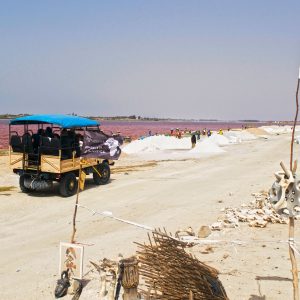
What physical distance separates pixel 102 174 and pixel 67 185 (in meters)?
2.99

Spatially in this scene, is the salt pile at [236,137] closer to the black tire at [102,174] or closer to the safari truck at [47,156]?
the black tire at [102,174]

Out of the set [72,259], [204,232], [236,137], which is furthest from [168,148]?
[72,259]

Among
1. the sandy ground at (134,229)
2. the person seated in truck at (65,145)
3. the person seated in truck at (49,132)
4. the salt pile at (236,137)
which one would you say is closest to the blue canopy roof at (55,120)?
the person seated in truck at (65,145)

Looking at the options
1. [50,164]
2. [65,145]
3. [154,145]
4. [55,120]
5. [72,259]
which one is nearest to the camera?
[72,259]

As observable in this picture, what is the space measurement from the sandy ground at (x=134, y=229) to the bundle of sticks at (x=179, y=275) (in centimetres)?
125

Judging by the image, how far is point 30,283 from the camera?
766 centimetres

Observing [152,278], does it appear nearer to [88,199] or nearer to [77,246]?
[77,246]

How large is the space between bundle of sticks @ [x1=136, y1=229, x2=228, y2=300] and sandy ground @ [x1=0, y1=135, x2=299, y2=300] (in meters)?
1.25

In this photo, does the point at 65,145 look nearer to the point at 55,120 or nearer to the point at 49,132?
the point at 55,120

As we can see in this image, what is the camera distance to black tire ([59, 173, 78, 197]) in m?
15.4

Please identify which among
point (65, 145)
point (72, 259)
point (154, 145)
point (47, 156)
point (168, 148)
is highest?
point (65, 145)

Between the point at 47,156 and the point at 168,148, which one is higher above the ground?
the point at 47,156

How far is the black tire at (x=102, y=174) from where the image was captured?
18.2 metres

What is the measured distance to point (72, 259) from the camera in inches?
286
